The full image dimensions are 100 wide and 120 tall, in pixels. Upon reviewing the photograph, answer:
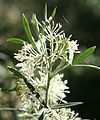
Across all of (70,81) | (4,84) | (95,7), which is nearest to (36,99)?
(4,84)

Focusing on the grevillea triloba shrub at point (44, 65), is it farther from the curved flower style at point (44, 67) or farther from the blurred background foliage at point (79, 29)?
the blurred background foliage at point (79, 29)

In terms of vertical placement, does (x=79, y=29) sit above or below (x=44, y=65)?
above

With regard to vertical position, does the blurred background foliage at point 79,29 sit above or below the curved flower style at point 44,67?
above

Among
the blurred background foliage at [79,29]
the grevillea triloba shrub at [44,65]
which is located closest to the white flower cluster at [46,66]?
the grevillea triloba shrub at [44,65]

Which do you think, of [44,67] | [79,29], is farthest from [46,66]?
[79,29]

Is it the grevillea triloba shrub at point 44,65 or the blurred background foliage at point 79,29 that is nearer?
the grevillea triloba shrub at point 44,65

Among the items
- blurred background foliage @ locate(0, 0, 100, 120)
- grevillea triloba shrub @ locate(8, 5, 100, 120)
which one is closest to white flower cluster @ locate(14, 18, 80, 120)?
grevillea triloba shrub @ locate(8, 5, 100, 120)

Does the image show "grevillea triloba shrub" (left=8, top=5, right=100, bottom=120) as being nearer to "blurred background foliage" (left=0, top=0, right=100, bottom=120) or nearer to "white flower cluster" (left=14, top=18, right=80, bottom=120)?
"white flower cluster" (left=14, top=18, right=80, bottom=120)

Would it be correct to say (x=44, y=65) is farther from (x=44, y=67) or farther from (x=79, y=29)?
(x=79, y=29)

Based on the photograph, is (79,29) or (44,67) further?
(79,29)

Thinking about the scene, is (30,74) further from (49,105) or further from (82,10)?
(82,10)
